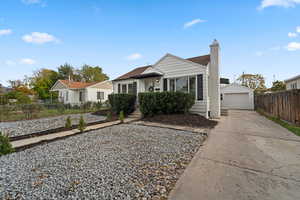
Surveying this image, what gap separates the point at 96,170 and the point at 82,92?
20111 mm

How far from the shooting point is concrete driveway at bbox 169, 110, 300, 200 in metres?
1.82

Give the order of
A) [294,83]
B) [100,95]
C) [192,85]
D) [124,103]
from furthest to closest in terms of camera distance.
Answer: [100,95]
[294,83]
[124,103]
[192,85]

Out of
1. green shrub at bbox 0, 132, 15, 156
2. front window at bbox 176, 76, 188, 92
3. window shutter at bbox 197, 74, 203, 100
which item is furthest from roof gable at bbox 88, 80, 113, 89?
green shrub at bbox 0, 132, 15, 156

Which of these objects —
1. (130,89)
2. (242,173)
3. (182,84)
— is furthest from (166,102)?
(242,173)

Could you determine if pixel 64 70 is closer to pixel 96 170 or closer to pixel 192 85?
pixel 192 85

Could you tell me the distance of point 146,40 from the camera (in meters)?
12.2

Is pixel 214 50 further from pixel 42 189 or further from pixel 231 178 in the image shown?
pixel 42 189

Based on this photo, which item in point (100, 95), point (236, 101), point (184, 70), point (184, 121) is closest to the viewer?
point (184, 121)

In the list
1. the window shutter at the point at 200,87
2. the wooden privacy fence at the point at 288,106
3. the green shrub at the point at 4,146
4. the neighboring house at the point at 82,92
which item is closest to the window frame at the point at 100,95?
the neighboring house at the point at 82,92

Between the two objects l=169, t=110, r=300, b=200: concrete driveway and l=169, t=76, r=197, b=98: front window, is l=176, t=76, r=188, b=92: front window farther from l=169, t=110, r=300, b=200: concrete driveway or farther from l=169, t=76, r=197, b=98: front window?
l=169, t=110, r=300, b=200: concrete driveway

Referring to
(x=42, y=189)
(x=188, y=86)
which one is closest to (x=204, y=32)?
(x=188, y=86)

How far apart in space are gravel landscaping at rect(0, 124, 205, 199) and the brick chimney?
6.09 m

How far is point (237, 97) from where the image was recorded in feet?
55.1

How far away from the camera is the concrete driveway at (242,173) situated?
1.82 m
